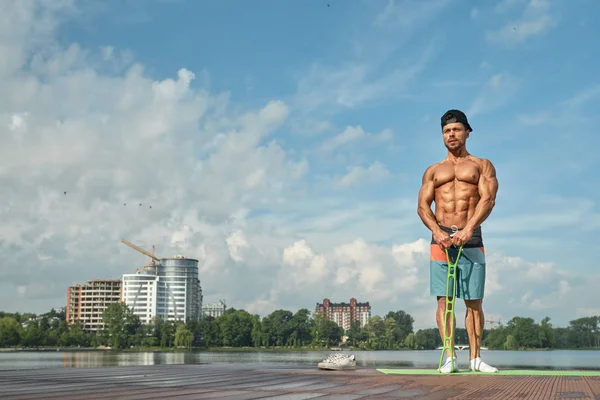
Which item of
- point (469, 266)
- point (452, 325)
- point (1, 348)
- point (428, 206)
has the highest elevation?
point (428, 206)

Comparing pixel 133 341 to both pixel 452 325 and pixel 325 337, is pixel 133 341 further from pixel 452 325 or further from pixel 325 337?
pixel 452 325

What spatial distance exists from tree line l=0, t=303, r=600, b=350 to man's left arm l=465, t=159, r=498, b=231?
140392 millimetres

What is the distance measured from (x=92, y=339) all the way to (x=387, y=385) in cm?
17020

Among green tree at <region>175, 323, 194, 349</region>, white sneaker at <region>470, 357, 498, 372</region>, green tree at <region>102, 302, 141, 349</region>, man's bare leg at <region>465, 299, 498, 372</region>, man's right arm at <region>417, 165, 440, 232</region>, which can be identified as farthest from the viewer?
green tree at <region>102, 302, 141, 349</region>

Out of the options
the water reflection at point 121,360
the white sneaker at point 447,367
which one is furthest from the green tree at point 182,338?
the white sneaker at point 447,367

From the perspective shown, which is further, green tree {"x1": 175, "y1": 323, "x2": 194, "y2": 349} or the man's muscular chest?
green tree {"x1": 175, "y1": 323, "x2": 194, "y2": 349}

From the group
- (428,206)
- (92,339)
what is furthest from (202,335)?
(428,206)

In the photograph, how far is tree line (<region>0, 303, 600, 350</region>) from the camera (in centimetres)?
15188

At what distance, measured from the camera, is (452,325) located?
11.9 m

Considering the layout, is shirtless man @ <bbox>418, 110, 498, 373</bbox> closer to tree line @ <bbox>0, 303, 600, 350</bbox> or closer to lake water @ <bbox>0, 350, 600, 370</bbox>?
lake water @ <bbox>0, 350, 600, 370</bbox>

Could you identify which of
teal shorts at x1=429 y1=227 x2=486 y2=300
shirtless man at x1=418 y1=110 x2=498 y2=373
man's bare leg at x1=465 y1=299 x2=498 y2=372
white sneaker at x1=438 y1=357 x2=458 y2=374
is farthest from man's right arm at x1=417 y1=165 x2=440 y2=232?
white sneaker at x1=438 y1=357 x2=458 y2=374

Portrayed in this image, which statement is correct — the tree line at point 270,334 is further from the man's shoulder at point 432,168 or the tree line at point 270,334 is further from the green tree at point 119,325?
the man's shoulder at point 432,168

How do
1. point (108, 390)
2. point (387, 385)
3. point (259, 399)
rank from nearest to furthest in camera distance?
point (259, 399), point (108, 390), point (387, 385)

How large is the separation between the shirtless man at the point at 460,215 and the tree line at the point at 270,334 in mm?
140092
